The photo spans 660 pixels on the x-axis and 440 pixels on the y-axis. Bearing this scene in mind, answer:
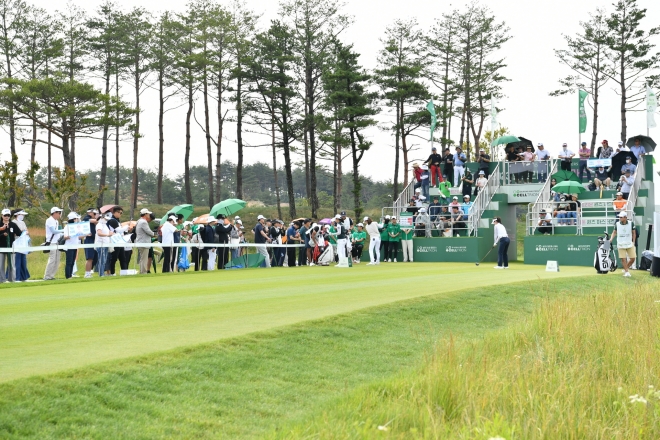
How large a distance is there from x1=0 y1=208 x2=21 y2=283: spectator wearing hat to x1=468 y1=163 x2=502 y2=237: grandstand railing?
21.0m

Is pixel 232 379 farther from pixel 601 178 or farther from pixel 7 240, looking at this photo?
pixel 601 178

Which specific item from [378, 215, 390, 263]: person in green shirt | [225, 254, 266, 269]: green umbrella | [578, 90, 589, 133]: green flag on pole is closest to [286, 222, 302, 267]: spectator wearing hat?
[225, 254, 266, 269]: green umbrella

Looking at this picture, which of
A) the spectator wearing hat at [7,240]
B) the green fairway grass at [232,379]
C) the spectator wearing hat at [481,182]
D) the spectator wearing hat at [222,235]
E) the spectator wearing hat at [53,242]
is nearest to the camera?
the green fairway grass at [232,379]

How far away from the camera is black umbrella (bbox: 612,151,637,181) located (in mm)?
35528

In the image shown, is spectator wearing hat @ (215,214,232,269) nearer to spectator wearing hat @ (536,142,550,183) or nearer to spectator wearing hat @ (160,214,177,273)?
spectator wearing hat @ (160,214,177,273)

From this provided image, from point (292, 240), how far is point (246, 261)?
144 inches

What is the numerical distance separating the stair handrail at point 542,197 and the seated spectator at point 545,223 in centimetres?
23

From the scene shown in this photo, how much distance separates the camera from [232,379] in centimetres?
792

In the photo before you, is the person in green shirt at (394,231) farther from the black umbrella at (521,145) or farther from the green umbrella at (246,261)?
the black umbrella at (521,145)

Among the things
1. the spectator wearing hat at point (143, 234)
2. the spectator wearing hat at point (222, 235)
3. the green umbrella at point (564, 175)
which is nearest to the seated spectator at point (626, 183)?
the green umbrella at point (564, 175)

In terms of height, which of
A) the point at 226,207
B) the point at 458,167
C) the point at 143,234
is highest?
the point at 458,167

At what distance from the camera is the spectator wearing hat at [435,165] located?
39.7m

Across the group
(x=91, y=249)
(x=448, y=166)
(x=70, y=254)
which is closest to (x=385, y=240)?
(x=448, y=166)

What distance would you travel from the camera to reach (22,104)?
5059 cm
